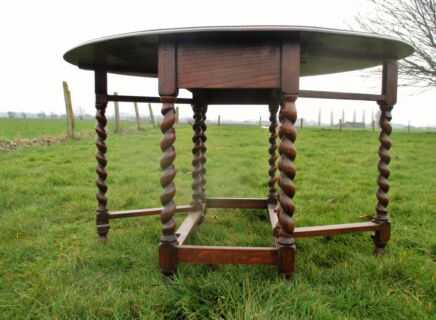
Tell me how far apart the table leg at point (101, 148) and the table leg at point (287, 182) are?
58.1 inches

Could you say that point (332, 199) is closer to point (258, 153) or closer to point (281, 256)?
point (281, 256)

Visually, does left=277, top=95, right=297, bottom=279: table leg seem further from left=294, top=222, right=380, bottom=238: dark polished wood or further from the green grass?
the green grass

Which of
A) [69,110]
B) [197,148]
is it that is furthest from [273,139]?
[69,110]

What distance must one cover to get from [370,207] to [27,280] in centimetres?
318

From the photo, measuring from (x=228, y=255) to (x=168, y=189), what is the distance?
1.66 feet

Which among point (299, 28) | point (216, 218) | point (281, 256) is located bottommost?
point (216, 218)

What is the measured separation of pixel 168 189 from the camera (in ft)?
6.42

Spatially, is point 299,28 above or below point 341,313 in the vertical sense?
above

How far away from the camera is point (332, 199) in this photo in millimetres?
3941

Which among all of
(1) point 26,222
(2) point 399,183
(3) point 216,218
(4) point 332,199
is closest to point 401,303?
(3) point 216,218

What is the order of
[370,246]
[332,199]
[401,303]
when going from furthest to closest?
1. [332,199]
2. [370,246]
3. [401,303]

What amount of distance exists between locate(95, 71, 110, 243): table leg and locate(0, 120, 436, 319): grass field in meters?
0.13

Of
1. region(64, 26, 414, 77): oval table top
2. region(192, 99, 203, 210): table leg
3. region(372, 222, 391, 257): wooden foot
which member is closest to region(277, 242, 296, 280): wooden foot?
region(372, 222, 391, 257): wooden foot

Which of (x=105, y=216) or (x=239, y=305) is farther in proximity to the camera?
(x=105, y=216)
